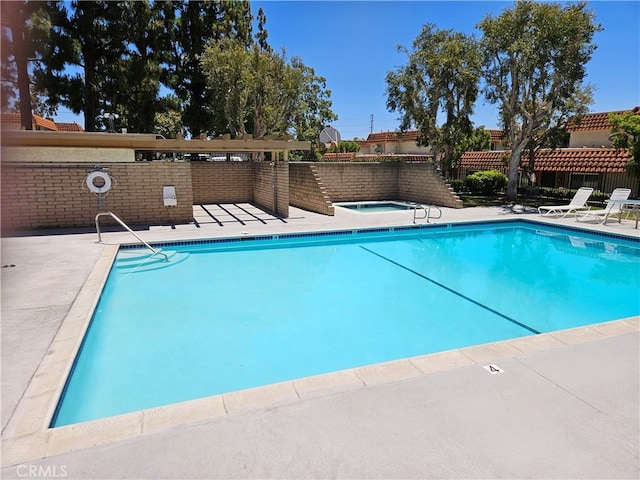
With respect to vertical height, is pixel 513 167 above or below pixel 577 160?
below

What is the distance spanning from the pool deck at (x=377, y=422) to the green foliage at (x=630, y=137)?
14708 mm

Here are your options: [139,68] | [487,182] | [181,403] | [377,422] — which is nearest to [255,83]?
[139,68]

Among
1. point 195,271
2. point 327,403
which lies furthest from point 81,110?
point 327,403

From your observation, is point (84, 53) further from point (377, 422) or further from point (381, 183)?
point (377, 422)

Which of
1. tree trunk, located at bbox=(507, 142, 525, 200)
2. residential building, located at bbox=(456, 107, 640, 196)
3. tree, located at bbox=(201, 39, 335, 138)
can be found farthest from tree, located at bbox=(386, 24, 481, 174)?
tree, located at bbox=(201, 39, 335, 138)

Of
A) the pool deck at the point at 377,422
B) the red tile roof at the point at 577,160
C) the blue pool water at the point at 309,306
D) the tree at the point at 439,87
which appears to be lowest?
the blue pool water at the point at 309,306

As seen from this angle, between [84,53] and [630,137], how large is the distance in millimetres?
24067

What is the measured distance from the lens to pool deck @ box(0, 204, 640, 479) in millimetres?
2629

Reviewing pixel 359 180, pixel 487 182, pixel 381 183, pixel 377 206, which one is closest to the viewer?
pixel 377 206

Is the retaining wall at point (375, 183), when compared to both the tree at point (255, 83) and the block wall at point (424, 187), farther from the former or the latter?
the tree at point (255, 83)

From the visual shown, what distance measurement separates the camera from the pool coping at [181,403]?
2857 mm

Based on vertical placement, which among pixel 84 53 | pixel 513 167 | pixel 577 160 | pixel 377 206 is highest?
pixel 84 53

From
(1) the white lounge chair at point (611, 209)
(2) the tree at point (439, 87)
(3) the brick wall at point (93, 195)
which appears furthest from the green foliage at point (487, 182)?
(3) the brick wall at point (93, 195)

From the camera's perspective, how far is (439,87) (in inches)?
694
